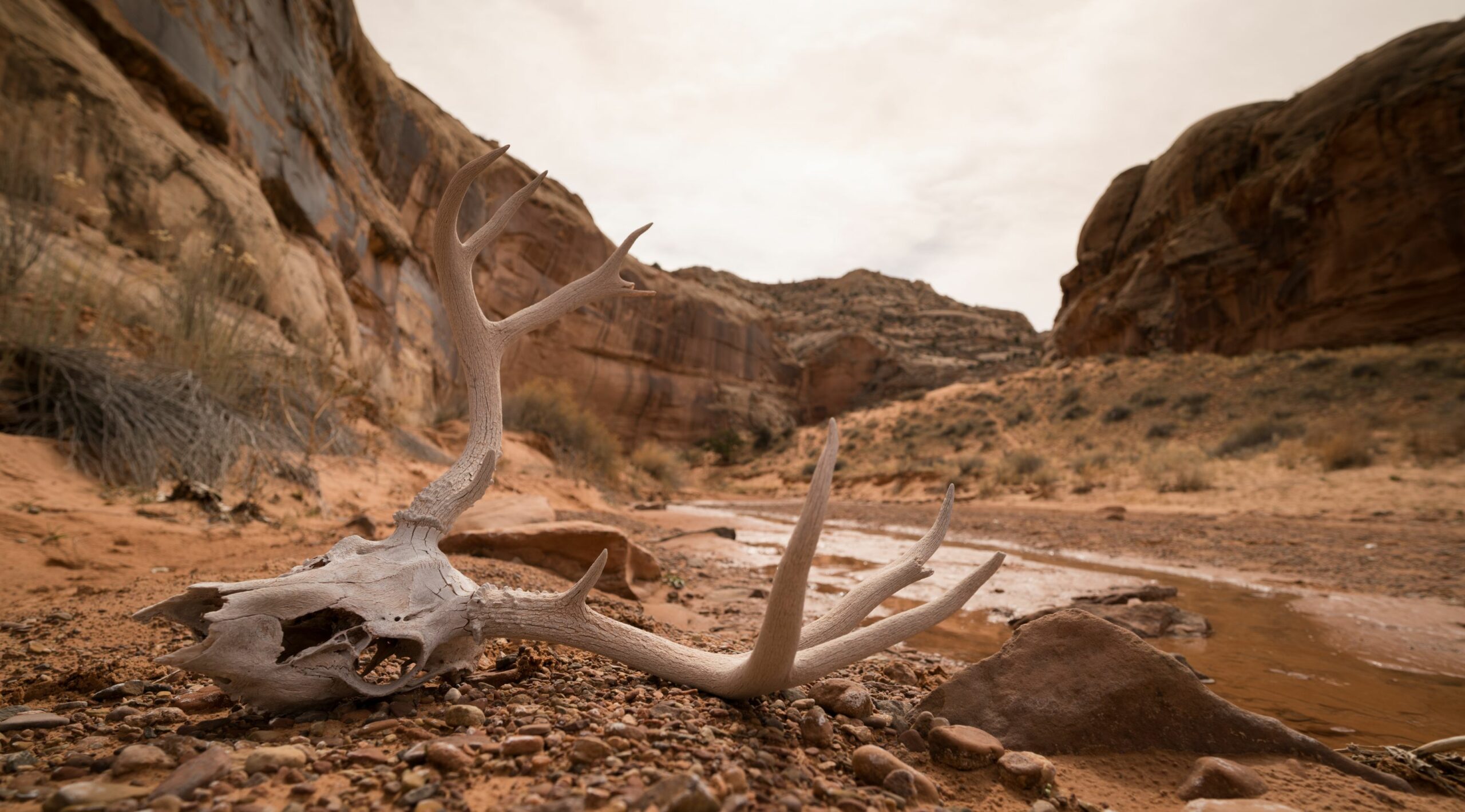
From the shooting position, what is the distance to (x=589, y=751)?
1182 millimetres

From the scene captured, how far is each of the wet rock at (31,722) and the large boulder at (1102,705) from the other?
2243mm

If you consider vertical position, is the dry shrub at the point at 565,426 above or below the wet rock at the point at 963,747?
above

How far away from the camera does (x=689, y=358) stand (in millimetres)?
34250

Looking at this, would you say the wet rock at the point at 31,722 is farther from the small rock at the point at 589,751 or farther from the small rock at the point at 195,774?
the small rock at the point at 589,751

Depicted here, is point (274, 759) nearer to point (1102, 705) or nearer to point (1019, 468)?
point (1102, 705)

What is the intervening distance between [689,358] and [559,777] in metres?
33.4

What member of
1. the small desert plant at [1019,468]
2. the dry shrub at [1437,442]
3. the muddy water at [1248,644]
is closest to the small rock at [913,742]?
the muddy water at [1248,644]

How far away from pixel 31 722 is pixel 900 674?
2561 mm

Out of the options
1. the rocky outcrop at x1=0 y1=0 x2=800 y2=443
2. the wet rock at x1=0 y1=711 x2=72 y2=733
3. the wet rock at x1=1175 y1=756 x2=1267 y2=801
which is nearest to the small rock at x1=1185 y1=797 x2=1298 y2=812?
the wet rock at x1=1175 y1=756 x2=1267 y2=801

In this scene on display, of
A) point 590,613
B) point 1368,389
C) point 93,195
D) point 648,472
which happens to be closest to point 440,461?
point 93,195

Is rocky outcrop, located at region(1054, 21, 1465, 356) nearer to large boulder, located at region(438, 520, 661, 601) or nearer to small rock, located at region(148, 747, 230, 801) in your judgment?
large boulder, located at region(438, 520, 661, 601)

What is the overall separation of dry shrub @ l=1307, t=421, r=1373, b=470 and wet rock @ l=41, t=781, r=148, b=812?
15.6 meters

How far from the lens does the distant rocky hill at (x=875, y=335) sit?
43.8 meters

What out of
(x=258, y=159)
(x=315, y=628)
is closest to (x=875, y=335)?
(x=258, y=159)
